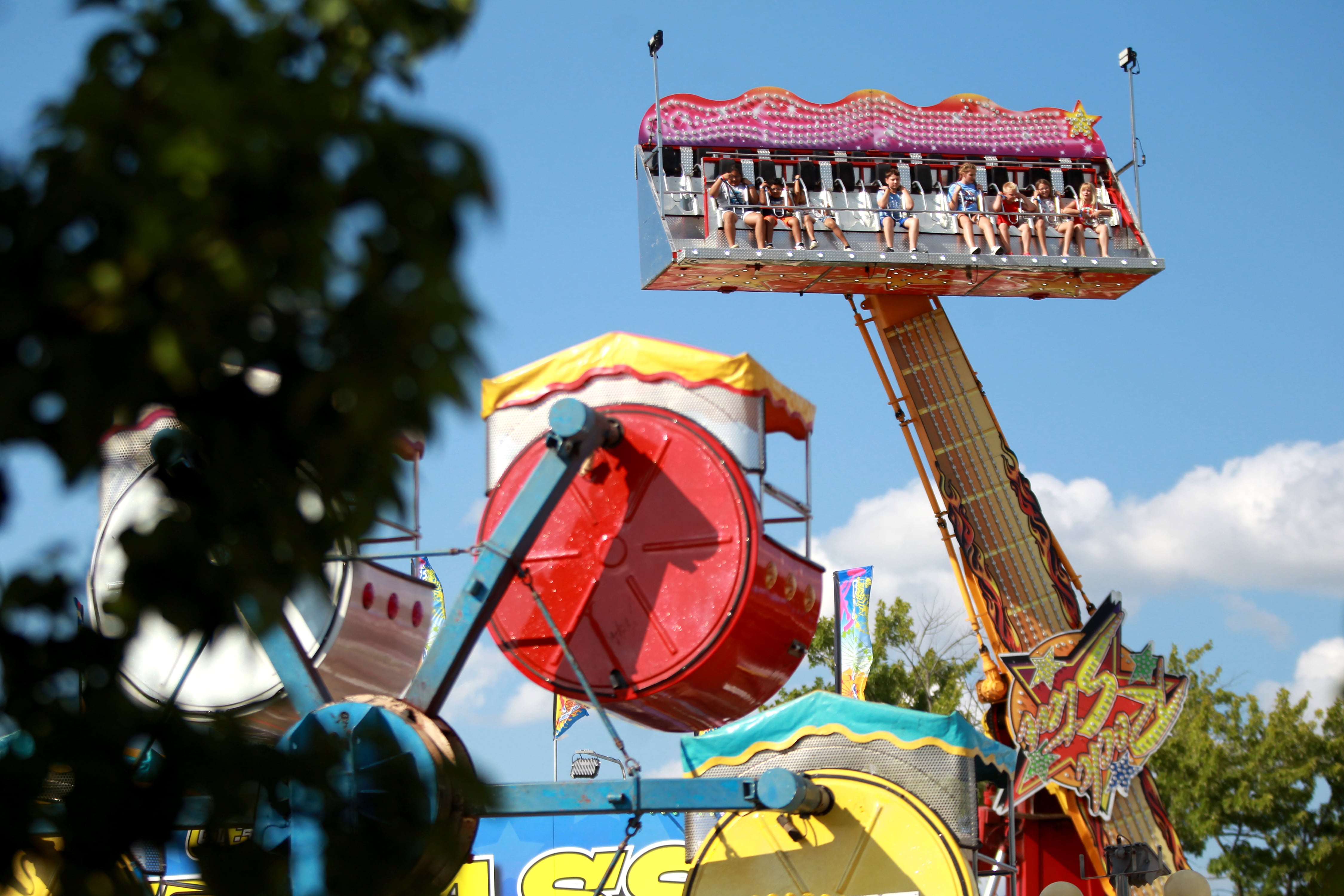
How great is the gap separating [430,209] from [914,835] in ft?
23.1

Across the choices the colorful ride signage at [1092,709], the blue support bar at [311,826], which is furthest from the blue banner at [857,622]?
the blue support bar at [311,826]

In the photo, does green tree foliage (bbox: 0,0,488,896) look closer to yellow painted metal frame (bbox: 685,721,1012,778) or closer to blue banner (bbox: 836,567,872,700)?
yellow painted metal frame (bbox: 685,721,1012,778)

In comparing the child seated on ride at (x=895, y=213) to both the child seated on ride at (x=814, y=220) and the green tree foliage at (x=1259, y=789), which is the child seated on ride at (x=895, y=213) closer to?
the child seated on ride at (x=814, y=220)

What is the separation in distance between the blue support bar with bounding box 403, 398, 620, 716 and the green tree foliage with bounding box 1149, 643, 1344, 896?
66.8 feet

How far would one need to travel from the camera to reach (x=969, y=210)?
2309 centimetres

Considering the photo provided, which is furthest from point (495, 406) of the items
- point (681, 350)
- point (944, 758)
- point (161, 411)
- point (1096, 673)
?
point (1096, 673)

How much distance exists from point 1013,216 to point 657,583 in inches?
614

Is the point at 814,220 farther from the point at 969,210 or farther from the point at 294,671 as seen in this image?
the point at 294,671

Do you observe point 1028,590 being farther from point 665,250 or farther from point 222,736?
point 222,736

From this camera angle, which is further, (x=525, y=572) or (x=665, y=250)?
(x=665, y=250)

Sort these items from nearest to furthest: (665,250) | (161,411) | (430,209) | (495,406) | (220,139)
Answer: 1. (220,139)
2. (430,209)
3. (161,411)
4. (495,406)
5. (665,250)

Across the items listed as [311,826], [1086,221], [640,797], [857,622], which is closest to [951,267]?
[1086,221]

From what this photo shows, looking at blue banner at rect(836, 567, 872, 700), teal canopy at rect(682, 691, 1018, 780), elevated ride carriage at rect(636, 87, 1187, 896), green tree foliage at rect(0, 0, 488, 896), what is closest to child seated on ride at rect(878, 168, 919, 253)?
elevated ride carriage at rect(636, 87, 1187, 896)

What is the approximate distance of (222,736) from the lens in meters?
3.12
